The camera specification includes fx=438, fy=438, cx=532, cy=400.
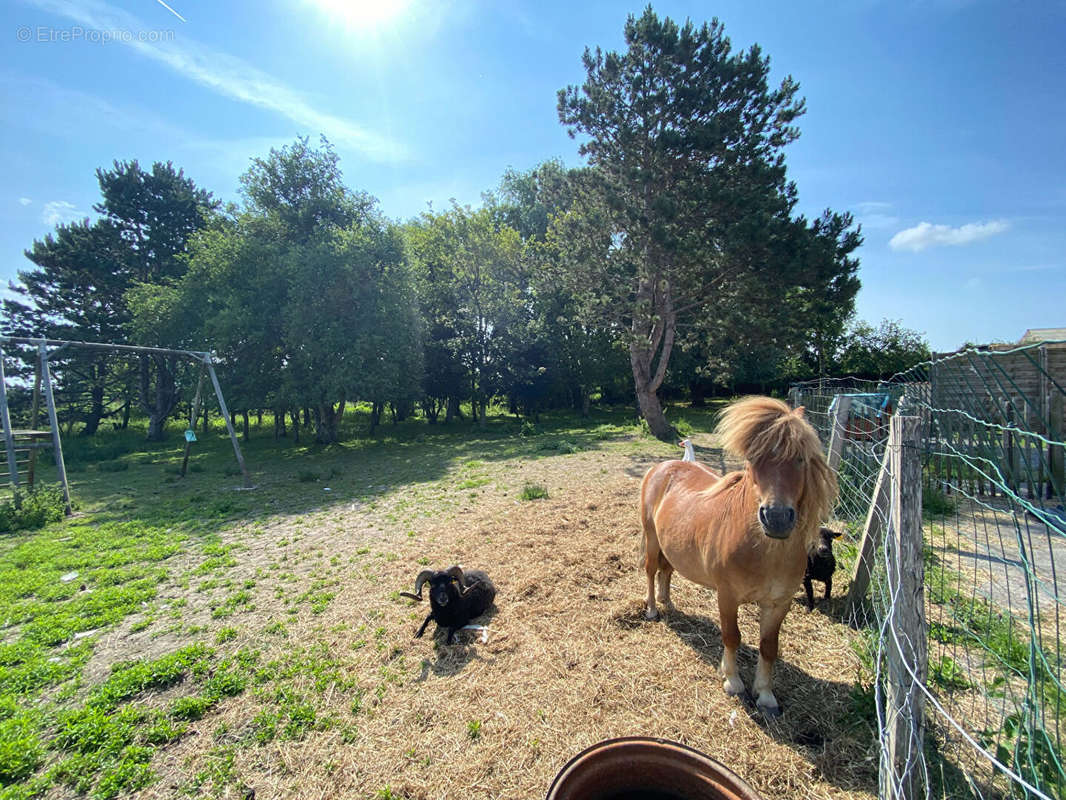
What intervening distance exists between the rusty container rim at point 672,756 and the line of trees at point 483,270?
13102 millimetres

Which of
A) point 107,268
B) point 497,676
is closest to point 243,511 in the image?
point 497,676

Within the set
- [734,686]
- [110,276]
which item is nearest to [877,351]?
[734,686]

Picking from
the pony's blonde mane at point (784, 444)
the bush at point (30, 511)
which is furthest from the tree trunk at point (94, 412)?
the pony's blonde mane at point (784, 444)

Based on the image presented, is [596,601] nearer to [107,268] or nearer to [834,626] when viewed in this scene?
[834,626]

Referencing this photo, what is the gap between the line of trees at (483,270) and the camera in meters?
13.7

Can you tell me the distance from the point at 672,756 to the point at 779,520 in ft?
4.46

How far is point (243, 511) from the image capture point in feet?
29.5

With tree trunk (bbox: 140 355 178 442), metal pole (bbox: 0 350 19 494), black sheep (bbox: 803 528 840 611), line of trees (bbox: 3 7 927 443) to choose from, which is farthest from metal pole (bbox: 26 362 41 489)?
tree trunk (bbox: 140 355 178 442)

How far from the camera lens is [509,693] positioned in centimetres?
321

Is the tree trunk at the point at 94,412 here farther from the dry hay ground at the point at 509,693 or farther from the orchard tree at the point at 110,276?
the dry hay ground at the point at 509,693

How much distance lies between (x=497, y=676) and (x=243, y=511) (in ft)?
26.1

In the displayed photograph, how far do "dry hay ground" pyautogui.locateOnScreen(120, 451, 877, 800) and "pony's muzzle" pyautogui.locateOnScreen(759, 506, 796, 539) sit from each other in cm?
140

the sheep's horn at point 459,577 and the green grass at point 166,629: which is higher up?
the sheep's horn at point 459,577

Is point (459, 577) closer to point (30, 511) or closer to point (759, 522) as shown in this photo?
point (759, 522)
